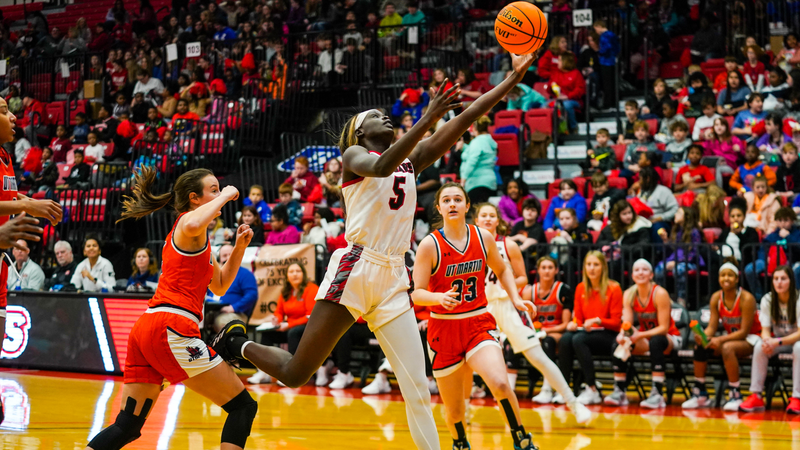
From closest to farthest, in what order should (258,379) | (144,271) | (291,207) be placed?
(258,379), (144,271), (291,207)

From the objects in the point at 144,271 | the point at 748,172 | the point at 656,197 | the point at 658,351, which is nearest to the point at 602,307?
the point at 658,351

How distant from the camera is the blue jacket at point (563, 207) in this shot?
36.2 ft

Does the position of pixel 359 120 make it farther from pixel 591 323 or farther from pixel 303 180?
pixel 303 180

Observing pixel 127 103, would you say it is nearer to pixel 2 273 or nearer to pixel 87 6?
pixel 87 6

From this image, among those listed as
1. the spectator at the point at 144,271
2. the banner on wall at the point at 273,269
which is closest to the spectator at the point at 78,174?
the spectator at the point at 144,271

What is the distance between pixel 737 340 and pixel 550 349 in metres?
1.88

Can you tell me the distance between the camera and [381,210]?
15.1 ft

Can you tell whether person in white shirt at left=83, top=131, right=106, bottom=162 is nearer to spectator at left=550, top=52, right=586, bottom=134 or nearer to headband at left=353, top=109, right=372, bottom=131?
spectator at left=550, top=52, right=586, bottom=134

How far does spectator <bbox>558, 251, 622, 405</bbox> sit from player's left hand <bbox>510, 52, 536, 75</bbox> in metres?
4.88

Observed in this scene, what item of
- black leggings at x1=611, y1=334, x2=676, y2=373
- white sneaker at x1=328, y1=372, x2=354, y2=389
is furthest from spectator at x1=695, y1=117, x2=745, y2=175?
white sneaker at x1=328, y1=372, x2=354, y2=389

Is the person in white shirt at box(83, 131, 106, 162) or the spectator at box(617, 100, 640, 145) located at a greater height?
the spectator at box(617, 100, 640, 145)

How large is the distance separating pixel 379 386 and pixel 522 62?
5944 millimetres

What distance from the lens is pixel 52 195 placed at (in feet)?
52.0

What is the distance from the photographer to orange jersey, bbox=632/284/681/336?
9.05 meters
